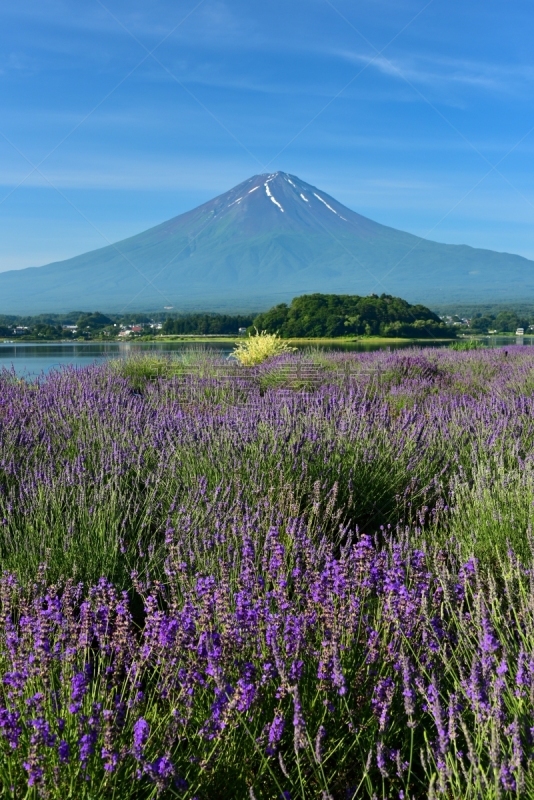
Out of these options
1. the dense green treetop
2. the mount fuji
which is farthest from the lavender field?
the mount fuji

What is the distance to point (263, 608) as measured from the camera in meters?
1.84

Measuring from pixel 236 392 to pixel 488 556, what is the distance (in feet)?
16.6

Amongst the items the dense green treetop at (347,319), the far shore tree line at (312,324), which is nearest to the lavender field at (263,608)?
the dense green treetop at (347,319)

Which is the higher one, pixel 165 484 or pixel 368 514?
pixel 165 484

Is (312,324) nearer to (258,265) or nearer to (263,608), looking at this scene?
(263,608)

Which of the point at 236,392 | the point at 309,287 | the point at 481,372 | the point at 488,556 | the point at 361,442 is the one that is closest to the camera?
the point at 488,556

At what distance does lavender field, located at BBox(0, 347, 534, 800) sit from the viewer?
139 centimetres

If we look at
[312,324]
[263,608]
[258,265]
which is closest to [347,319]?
[312,324]

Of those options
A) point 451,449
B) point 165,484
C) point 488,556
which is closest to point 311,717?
point 488,556

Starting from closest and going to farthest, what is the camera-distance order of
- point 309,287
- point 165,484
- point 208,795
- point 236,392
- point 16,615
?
point 208,795, point 16,615, point 165,484, point 236,392, point 309,287

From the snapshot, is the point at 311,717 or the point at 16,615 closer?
the point at 311,717

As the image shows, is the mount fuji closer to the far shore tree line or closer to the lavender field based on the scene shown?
the far shore tree line

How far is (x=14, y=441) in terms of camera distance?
4395 mm

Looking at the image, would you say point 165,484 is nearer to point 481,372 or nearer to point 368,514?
point 368,514
